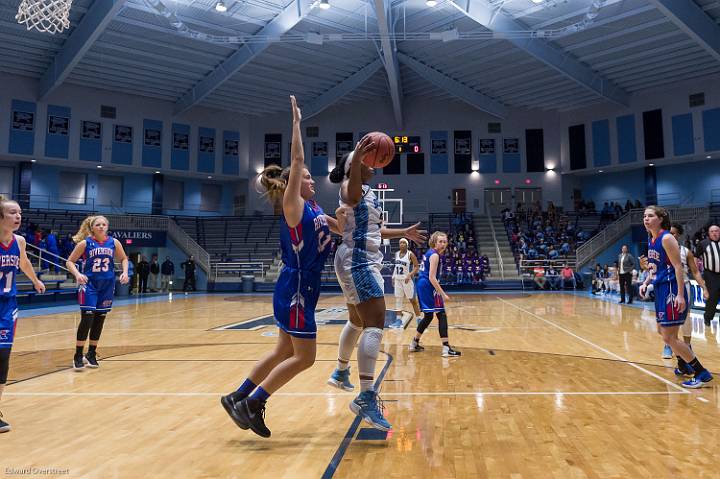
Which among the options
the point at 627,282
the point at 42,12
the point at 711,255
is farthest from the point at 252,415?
the point at 627,282

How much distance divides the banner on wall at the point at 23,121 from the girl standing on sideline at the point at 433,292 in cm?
2528

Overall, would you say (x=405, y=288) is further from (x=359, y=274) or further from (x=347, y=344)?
(x=359, y=274)

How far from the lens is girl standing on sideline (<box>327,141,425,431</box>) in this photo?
3371 millimetres

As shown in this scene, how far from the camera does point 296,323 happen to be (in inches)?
124

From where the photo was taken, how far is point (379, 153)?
356 centimetres

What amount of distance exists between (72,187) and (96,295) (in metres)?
25.6

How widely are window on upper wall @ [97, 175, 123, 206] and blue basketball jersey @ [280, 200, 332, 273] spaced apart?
93.5 feet

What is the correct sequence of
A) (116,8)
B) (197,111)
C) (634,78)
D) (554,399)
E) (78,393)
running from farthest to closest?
(197,111), (634,78), (116,8), (78,393), (554,399)

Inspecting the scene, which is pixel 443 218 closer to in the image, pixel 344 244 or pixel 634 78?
pixel 634 78

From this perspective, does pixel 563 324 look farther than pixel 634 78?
No

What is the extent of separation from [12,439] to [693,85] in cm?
3030

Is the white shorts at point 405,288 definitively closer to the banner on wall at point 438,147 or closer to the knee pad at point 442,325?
the knee pad at point 442,325

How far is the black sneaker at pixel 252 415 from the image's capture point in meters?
3.17

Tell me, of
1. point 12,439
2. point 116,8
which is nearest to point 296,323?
point 12,439
